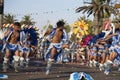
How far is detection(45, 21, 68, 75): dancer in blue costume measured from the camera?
16.4m

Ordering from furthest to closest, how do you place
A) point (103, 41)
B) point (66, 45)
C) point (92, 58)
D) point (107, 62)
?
point (92, 58) < point (103, 41) < point (107, 62) < point (66, 45)

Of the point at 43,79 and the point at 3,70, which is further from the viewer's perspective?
the point at 3,70

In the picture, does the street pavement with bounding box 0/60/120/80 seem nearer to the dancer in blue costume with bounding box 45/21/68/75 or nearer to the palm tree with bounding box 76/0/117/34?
the dancer in blue costume with bounding box 45/21/68/75

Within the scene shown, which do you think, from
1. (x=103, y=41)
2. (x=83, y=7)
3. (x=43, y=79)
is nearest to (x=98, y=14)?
(x=83, y=7)

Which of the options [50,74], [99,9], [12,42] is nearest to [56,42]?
[50,74]

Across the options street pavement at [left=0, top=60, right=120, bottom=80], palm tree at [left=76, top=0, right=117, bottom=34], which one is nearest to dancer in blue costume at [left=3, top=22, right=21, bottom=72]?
street pavement at [left=0, top=60, right=120, bottom=80]

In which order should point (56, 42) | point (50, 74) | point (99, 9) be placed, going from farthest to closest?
point (99, 9) → point (56, 42) → point (50, 74)

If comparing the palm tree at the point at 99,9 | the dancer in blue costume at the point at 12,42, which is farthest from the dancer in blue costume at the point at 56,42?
the palm tree at the point at 99,9

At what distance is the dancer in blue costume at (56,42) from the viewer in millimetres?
16406

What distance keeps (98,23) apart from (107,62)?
33399mm

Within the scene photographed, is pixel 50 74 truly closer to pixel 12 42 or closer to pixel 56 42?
pixel 56 42

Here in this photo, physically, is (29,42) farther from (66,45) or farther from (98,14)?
(98,14)

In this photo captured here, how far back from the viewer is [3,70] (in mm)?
17266

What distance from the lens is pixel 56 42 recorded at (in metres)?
16.5
